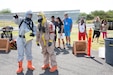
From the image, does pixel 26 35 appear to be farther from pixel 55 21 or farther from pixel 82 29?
pixel 82 29

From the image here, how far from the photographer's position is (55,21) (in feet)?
44.8

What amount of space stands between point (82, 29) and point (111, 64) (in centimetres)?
500

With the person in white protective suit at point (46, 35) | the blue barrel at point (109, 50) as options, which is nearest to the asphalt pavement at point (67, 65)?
the blue barrel at point (109, 50)

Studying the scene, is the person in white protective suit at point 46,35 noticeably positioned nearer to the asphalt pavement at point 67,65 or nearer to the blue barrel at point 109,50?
the asphalt pavement at point 67,65

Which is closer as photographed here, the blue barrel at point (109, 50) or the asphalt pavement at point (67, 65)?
the asphalt pavement at point (67, 65)

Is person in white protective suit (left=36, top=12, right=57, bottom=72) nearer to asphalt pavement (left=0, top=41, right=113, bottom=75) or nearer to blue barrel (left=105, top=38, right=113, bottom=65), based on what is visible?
asphalt pavement (left=0, top=41, right=113, bottom=75)

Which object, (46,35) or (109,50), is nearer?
(46,35)

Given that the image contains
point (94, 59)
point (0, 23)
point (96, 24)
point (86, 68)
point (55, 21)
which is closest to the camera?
point (86, 68)

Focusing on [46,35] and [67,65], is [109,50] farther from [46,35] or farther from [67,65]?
[46,35]

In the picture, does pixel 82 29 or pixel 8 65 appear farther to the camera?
pixel 82 29

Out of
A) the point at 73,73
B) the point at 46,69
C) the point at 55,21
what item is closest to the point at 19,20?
the point at 46,69

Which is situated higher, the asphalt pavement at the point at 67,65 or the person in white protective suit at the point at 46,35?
the person in white protective suit at the point at 46,35

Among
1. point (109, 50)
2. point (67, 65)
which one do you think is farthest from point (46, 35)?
point (109, 50)

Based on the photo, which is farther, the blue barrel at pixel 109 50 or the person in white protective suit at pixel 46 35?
the blue barrel at pixel 109 50
